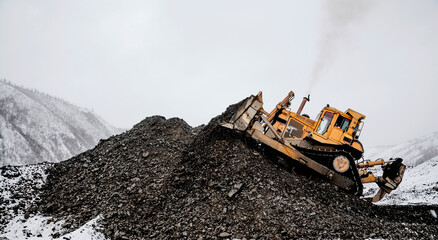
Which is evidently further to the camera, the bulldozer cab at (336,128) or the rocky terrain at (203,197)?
the bulldozer cab at (336,128)

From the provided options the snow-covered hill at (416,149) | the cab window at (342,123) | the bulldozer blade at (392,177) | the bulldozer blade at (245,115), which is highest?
the snow-covered hill at (416,149)

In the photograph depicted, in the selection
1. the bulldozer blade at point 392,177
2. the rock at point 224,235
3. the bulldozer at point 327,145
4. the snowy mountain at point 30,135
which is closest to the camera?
the rock at point 224,235

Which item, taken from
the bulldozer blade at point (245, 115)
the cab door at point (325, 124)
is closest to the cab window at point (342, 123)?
the cab door at point (325, 124)

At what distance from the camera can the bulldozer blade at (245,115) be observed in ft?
32.9

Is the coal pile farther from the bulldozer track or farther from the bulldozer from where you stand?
the bulldozer track

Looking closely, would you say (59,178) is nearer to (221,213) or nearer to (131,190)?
(131,190)

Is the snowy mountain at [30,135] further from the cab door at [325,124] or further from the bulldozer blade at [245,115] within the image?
the cab door at [325,124]

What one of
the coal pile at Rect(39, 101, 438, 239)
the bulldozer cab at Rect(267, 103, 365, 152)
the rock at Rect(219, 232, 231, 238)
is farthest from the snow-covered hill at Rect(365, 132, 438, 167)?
the rock at Rect(219, 232, 231, 238)

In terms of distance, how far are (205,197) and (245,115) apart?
3.44 metres

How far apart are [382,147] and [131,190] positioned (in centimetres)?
21519

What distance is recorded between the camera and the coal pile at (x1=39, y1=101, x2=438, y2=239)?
700 centimetres

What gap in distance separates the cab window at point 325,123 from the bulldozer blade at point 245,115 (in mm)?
2511

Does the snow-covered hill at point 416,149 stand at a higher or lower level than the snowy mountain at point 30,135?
higher

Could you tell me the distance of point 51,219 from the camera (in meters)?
7.89
